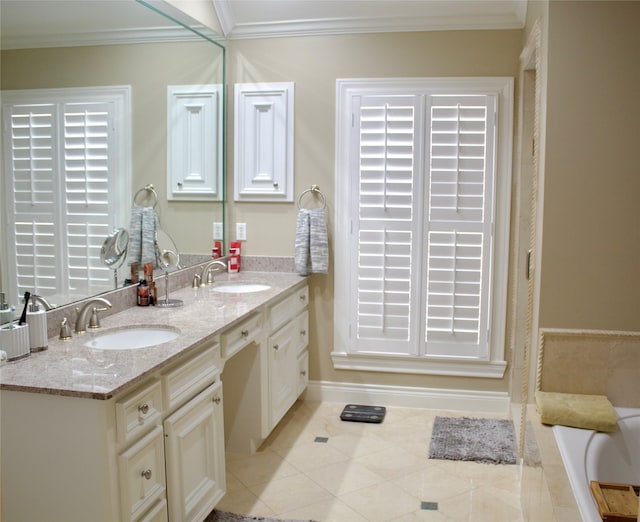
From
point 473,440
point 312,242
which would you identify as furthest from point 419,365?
point 312,242

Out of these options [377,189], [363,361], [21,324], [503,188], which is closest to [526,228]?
[503,188]

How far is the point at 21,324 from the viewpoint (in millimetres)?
1978

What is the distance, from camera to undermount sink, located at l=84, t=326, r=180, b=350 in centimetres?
235

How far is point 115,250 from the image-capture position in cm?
272

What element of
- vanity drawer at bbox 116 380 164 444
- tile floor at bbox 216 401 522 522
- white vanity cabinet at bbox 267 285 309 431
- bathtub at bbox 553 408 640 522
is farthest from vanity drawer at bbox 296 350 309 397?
vanity drawer at bbox 116 380 164 444

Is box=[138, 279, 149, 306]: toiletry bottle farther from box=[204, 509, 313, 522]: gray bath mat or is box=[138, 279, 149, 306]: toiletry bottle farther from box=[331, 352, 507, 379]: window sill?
box=[331, 352, 507, 379]: window sill

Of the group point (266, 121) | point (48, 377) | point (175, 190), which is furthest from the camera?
point (266, 121)

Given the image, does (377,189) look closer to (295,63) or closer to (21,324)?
(295,63)

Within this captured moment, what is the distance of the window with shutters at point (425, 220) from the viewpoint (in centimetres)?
361

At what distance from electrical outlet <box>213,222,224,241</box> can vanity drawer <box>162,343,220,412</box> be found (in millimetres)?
1432

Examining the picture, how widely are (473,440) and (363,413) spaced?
65 cm

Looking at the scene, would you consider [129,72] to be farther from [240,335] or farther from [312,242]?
[312,242]

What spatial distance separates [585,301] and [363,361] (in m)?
1.58

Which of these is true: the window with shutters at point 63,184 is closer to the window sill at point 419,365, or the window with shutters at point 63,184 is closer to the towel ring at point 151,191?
the towel ring at point 151,191
